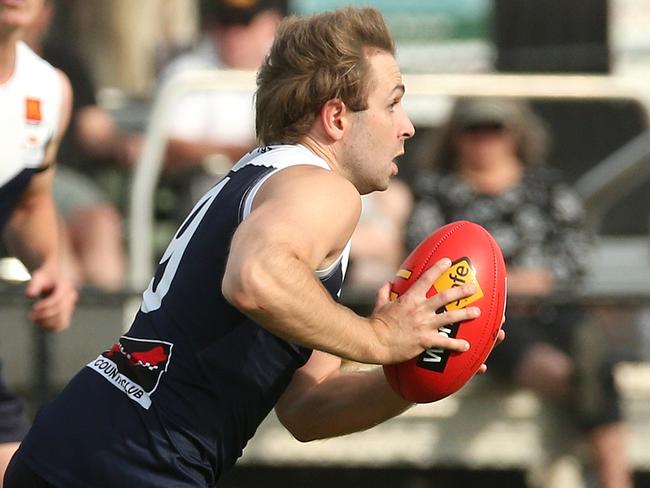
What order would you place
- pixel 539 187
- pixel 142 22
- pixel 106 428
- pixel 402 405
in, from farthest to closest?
pixel 142 22 < pixel 539 187 < pixel 402 405 < pixel 106 428

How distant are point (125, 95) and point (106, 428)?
4.95m

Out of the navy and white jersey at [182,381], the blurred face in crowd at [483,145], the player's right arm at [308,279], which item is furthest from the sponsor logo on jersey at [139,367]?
the blurred face in crowd at [483,145]

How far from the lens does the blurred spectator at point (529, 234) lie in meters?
6.14

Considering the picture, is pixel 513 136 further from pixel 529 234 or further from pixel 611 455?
pixel 611 455

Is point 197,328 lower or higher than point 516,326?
higher

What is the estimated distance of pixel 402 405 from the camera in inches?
144

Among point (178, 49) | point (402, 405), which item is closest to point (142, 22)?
point (178, 49)

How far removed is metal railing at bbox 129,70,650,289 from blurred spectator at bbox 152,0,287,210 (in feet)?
0.19

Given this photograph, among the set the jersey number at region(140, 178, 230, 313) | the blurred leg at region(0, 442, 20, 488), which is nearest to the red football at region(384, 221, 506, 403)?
the jersey number at region(140, 178, 230, 313)

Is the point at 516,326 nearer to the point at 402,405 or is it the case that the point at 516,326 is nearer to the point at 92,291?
the point at 92,291

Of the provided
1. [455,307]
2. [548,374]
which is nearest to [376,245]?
[548,374]

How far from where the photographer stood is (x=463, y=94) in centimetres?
682

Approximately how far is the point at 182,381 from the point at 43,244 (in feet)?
5.33

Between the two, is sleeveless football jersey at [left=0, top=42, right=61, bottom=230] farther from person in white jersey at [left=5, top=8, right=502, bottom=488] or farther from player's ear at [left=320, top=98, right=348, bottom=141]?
player's ear at [left=320, top=98, right=348, bottom=141]
